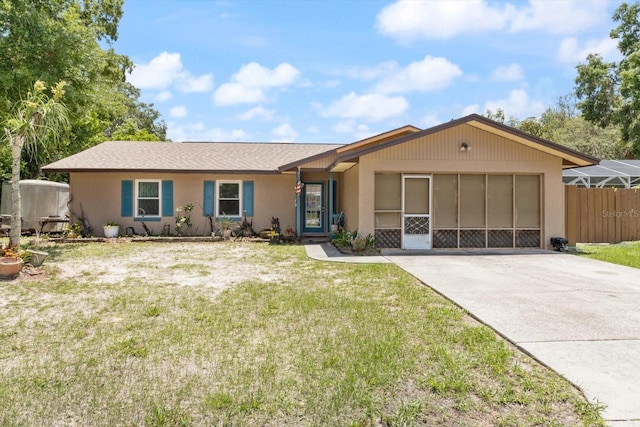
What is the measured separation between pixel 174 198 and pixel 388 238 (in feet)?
26.7

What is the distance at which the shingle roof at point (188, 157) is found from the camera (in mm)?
14305

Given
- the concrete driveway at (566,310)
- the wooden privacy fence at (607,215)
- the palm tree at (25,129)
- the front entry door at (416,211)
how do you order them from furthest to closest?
1. the wooden privacy fence at (607,215)
2. the front entry door at (416,211)
3. the palm tree at (25,129)
4. the concrete driveway at (566,310)

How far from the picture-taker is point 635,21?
67.3 ft

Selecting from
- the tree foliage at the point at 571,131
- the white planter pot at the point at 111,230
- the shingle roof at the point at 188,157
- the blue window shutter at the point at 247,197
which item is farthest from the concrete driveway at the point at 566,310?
the tree foliage at the point at 571,131

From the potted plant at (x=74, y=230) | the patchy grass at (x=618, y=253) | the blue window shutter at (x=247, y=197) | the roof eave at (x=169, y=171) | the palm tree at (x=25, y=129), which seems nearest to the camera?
the palm tree at (x=25, y=129)

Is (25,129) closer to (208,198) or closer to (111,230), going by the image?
(111,230)

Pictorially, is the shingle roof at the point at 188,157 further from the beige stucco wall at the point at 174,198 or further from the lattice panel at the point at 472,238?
the lattice panel at the point at 472,238

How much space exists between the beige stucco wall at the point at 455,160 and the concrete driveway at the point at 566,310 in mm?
2440

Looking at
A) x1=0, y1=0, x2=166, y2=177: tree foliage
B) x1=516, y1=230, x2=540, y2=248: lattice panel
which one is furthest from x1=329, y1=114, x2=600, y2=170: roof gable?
x1=0, y1=0, x2=166, y2=177: tree foliage

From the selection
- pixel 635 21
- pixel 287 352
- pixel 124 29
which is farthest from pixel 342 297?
pixel 635 21

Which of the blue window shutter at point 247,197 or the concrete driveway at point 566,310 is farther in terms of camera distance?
the blue window shutter at point 247,197

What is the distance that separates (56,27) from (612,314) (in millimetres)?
13742

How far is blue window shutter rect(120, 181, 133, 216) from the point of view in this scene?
14805mm

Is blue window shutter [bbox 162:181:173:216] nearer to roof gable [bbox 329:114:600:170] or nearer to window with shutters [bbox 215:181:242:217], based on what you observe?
window with shutters [bbox 215:181:242:217]
